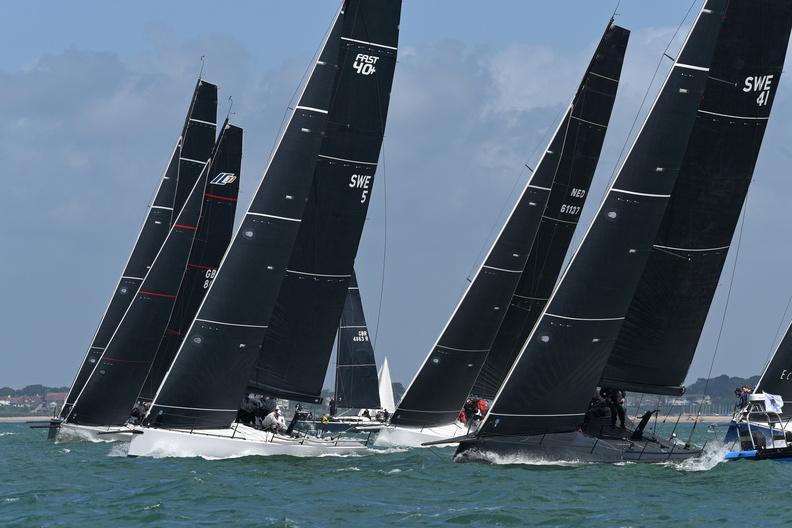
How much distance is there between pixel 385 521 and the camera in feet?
71.8

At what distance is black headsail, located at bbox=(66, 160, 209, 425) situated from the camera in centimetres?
A: 3697

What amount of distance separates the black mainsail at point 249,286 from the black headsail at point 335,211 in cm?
98

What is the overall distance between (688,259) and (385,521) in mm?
12848

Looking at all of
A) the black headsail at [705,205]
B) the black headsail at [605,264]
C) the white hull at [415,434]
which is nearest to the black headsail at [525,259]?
the white hull at [415,434]

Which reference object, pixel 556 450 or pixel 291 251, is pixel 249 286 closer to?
pixel 291 251

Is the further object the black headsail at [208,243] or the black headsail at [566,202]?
the black headsail at [566,202]

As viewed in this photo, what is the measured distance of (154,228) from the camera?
44969 mm

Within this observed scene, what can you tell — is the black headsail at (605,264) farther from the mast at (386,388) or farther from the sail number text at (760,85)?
the mast at (386,388)

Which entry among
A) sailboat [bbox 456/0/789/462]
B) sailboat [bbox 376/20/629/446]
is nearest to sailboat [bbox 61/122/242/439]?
sailboat [bbox 376/20/629/446]

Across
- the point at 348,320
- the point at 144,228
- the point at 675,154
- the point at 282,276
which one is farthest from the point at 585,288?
the point at 348,320

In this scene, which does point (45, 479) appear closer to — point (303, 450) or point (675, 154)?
point (303, 450)

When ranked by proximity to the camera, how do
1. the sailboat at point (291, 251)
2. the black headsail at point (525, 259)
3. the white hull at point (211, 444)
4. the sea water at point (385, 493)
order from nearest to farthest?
the sea water at point (385, 493), the white hull at point (211, 444), the sailboat at point (291, 251), the black headsail at point (525, 259)

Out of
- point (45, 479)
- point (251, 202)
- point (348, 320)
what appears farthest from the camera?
point (348, 320)

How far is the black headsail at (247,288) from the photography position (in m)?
30.6
